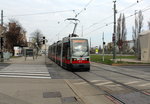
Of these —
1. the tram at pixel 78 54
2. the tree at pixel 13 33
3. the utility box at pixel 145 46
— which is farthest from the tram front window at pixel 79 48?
the tree at pixel 13 33

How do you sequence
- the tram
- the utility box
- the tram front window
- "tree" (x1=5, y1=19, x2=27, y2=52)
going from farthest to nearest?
"tree" (x1=5, y1=19, x2=27, y2=52)
the utility box
the tram front window
the tram

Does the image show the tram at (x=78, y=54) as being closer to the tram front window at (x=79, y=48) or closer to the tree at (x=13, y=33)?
the tram front window at (x=79, y=48)

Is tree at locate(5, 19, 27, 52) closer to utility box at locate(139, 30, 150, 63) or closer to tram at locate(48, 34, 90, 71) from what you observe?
utility box at locate(139, 30, 150, 63)

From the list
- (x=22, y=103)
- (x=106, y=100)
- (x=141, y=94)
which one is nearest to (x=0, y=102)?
(x=22, y=103)

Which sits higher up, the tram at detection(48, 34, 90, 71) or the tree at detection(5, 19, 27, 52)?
the tree at detection(5, 19, 27, 52)

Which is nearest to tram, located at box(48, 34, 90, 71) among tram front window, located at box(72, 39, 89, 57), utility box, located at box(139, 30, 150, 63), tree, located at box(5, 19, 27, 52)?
tram front window, located at box(72, 39, 89, 57)

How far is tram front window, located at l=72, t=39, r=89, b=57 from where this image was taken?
18.4 m

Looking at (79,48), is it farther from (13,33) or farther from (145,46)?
(13,33)

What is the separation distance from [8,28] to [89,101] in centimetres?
6200

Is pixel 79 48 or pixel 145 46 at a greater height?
pixel 145 46

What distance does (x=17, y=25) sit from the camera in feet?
217

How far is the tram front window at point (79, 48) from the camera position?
726 inches

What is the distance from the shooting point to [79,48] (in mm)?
18656

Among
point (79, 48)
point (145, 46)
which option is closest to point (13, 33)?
point (145, 46)
